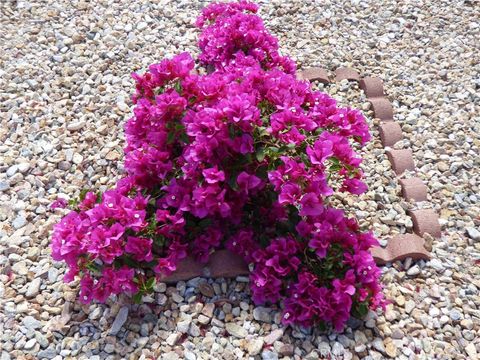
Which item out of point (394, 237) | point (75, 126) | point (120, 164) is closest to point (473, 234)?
point (394, 237)

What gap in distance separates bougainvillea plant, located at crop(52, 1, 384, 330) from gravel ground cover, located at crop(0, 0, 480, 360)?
0.51ft

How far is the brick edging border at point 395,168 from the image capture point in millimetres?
2490

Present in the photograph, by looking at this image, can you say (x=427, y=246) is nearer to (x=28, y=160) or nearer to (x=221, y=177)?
(x=221, y=177)

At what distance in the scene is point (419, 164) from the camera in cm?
293

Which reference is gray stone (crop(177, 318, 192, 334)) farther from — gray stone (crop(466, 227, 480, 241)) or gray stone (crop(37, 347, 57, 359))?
gray stone (crop(466, 227, 480, 241))

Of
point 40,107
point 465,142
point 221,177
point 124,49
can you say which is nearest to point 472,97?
point 465,142

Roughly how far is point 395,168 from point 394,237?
1.59 ft

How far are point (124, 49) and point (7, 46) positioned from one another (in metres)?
0.79

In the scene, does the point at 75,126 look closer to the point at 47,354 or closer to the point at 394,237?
the point at 47,354

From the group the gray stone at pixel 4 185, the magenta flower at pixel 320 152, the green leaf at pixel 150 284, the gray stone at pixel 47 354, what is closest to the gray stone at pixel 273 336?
the green leaf at pixel 150 284

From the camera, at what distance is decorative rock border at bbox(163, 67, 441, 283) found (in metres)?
2.38

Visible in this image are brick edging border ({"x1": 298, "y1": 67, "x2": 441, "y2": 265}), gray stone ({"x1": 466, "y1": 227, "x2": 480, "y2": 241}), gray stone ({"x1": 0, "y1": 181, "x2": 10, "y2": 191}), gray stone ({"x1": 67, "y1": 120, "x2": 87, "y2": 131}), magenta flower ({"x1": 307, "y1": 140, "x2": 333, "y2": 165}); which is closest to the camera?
magenta flower ({"x1": 307, "y1": 140, "x2": 333, "y2": 165})

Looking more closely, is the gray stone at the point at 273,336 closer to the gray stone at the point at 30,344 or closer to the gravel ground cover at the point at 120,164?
the gravel ground cover at the point at 120,164

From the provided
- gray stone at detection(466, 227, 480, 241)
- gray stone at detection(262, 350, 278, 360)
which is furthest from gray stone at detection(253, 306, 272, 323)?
gray stone at detection(466, 227, 480, 241)
